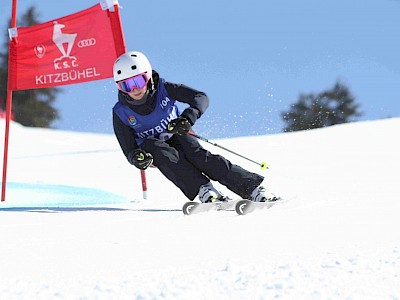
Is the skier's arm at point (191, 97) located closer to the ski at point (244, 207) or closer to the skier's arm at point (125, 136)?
the skier's arm at point (125, 136)

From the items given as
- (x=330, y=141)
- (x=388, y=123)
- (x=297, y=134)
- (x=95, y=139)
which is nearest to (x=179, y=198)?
(x=330, y=141)

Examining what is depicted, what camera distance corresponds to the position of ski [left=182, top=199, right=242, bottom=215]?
147 inches

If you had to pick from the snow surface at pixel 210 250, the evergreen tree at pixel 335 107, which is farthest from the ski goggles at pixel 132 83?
the evergreen tree at pixel 335 107

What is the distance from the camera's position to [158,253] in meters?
2.40

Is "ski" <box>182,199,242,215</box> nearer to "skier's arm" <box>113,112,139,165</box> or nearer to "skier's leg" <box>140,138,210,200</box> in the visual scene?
"skier's leg" <box>140,138,210,200</box>

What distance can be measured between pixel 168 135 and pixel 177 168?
13.6 inches

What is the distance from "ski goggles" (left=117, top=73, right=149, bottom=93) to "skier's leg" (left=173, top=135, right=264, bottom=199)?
495mm

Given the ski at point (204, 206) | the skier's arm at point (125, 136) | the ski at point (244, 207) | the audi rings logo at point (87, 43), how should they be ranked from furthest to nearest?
the audi rings logo at point (87, 43)
the skier's arm at point (125, 136)
the ski at point (204, 206)
the ski at point (244, 207)

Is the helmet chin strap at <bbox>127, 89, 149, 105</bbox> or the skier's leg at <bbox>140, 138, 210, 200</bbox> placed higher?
the helmet chin strap at <bbox>127, 89, 149, 105</bbox>

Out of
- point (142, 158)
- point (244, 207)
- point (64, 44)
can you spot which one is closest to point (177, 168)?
point (142, 158)

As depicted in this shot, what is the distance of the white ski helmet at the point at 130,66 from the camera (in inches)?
157

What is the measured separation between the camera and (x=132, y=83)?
4004 mm

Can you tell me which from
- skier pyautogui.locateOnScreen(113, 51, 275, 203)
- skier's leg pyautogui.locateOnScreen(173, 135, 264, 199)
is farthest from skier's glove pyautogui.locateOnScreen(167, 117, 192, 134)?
skier's leg pyautogui.locateOnScreen(173, 135, 264, 199)

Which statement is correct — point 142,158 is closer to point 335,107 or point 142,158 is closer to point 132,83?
point 132,83
